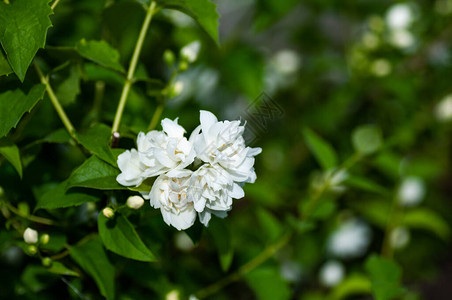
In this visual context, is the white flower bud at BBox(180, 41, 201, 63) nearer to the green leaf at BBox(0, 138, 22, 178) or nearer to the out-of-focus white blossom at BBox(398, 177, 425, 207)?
the green leaf at BBox(0, 138, 22, 178)

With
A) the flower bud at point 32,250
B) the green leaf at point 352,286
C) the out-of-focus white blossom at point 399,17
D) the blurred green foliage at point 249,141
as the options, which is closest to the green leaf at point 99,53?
the blurred green foliage at point 249,141

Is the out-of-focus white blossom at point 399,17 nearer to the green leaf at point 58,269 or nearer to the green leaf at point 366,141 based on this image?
the green leaf at point 366,141

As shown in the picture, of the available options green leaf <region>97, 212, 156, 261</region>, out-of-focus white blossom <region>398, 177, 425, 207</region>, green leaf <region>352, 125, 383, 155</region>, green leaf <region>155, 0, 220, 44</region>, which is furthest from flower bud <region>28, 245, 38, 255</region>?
out-of-focus white blossom <region>398, 177, 425, 207</region>

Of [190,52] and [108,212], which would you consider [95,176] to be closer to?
[108,212]

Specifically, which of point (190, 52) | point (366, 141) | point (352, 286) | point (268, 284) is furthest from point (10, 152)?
point (352, 286)

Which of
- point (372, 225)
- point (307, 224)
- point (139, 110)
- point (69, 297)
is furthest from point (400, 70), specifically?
point (69, 297)
